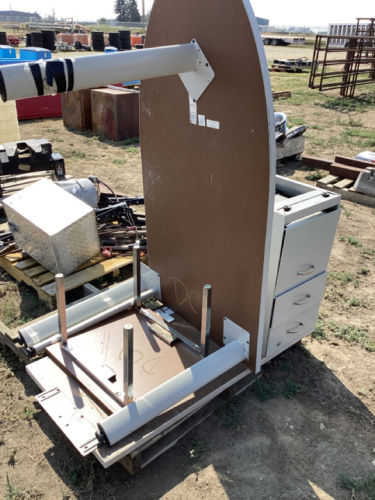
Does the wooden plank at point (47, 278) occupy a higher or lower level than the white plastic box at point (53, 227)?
lower

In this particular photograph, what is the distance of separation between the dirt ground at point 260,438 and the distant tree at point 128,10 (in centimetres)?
8087

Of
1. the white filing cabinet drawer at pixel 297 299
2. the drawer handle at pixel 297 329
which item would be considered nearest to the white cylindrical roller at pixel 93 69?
the white filing cabinet drawer at pixel 297 299

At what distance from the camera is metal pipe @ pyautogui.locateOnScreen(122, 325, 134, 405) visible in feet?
7.51

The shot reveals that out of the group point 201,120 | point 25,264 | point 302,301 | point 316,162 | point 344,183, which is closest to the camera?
point 201,120

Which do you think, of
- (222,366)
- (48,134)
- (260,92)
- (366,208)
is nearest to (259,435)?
(222,366)

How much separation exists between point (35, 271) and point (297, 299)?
2463mm

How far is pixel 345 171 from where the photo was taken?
679cm

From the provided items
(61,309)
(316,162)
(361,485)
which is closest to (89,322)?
(61,309)

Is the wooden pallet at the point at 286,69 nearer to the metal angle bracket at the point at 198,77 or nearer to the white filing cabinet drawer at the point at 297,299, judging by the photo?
the white filing cabinet drawer at the point at 297,299

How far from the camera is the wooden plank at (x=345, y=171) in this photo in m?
6.69

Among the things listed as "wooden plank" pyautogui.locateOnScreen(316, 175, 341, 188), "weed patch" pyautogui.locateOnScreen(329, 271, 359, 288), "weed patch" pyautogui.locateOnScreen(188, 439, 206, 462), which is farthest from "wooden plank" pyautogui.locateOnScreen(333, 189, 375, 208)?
"weed patch" pyautogui.locateOnScreen(188, 439, 206, 462)

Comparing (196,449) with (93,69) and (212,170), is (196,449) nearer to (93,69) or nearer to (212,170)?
(212,170)

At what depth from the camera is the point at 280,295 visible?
284 centimetres

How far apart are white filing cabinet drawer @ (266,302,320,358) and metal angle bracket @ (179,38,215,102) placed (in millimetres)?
1604
